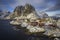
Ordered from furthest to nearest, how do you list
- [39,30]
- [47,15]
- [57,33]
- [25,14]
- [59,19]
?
[25,14] → [47,15] → [59,19] → [39,30] → [57,33]

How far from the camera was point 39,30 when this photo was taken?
24672 mm

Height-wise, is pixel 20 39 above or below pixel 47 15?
below

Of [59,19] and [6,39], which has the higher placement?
[59,19]

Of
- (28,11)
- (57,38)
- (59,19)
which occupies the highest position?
(28,11)

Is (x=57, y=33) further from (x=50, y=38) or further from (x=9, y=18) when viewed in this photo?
(x=9, y=18)

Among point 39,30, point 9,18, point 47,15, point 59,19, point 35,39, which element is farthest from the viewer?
point 9,18

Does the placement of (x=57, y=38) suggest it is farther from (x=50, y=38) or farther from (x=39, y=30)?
(x=39, y=30)

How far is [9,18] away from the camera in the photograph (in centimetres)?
5388

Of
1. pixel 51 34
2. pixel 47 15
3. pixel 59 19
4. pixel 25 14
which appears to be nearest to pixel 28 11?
pixel 25 14

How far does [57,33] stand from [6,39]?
298 inches

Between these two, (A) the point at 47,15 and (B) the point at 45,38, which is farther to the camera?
(A) the point at 47,15

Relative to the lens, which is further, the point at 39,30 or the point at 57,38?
the point at 39,30

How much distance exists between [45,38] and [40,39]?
819mm

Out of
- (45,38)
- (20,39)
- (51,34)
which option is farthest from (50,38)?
(20,39)
